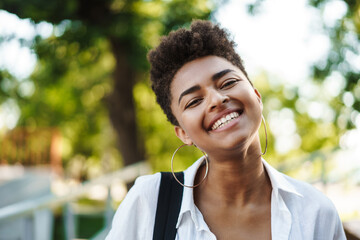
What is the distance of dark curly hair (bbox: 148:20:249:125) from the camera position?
1611mm

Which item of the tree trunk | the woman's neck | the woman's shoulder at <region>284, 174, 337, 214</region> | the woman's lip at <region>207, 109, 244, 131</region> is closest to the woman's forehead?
the woman's lip at <region>207, 109, 244, 131</region>

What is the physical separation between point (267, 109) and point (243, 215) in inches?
575

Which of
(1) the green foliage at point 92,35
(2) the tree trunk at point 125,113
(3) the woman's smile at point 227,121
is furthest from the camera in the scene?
(2) the tree trunk at point 125,113

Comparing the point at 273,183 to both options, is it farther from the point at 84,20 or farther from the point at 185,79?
the point at 84,20

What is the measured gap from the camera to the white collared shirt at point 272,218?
151 centimetres

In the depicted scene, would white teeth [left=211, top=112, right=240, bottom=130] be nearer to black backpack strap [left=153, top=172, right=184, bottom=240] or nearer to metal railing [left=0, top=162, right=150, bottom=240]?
black backpack strap [left=153, top=172, right=184, bottom=240]

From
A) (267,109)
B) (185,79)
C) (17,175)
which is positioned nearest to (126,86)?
(17,175)

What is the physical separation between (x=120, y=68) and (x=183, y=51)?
6.33 metres

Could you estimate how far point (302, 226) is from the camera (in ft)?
4.99

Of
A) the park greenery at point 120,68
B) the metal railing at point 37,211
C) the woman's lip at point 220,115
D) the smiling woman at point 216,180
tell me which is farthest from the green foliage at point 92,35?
the woman's lip at point 220,115

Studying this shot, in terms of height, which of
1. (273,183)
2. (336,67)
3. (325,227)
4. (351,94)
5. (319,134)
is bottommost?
(325,227)

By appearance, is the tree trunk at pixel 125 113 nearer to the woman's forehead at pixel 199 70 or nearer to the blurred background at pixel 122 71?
the blurred background at pixel 122 71

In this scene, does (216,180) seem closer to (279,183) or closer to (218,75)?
(279,183)

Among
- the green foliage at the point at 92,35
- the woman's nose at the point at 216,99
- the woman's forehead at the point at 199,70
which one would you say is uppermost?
the green foliage at the point at 92,35
